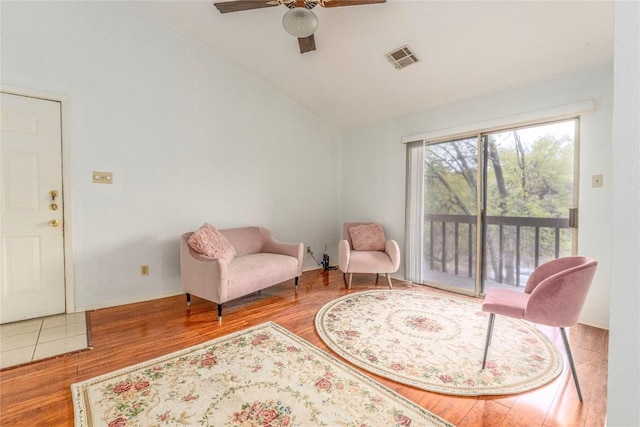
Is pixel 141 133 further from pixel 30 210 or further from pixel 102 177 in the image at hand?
pixel 30 210

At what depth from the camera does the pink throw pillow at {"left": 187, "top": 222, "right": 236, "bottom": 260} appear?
2816 millimetres

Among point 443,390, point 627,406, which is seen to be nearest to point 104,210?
point 443,390

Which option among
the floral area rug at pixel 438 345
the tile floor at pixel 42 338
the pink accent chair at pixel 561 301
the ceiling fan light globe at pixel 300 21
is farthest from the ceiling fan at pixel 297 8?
the tile floor at pixel 42 338

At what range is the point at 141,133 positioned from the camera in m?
3.09

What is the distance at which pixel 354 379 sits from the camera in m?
1.75

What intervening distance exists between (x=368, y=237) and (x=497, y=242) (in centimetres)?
157

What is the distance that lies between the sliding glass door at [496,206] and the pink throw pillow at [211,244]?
236cm

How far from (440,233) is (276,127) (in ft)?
9.04

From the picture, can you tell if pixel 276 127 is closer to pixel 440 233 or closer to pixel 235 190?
pixel 235 190

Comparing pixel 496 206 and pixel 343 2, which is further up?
pixel 343 2

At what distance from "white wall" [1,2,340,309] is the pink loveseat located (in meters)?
Answer: 0.38

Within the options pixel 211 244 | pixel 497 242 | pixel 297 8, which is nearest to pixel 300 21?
pixel 297 8

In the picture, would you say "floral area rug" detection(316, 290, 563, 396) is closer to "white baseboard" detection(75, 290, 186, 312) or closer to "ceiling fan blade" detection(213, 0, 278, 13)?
"white baseboard" detection(75, 290, 186, 312)

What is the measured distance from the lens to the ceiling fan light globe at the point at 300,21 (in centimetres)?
221
